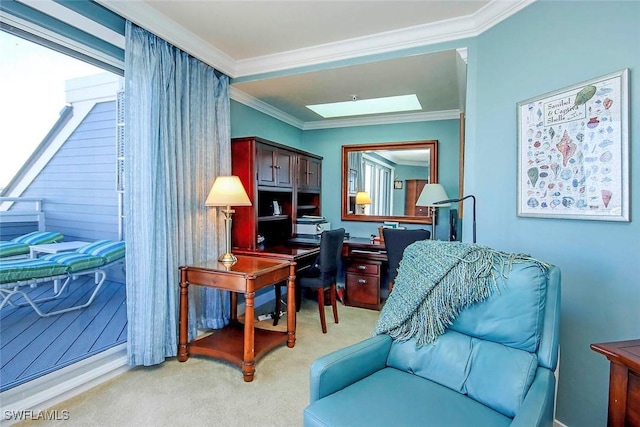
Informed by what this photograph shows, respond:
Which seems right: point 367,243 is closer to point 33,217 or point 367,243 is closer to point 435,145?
point 435,145

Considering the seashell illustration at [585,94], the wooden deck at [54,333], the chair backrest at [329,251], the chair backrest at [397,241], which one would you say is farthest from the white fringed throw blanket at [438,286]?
the wooden deck at [54,333]

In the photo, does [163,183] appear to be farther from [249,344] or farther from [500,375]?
[500,375]

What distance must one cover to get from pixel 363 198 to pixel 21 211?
351 cm

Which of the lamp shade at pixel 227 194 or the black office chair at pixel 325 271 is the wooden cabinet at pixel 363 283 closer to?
the black office chair at pixel 325 271

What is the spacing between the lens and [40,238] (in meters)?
2.88

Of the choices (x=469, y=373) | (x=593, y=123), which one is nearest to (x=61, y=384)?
(x=469, y=373)

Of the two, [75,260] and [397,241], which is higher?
[397,241]

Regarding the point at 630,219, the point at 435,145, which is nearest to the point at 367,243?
the point at 435,145

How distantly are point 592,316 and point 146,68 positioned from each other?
308 centimetres

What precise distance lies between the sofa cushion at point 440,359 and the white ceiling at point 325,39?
1976mm

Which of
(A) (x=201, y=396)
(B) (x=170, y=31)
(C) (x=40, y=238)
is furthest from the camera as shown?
(C) (x=40, y=238)

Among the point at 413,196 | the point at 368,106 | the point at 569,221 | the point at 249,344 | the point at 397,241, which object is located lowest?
the point at 249,344

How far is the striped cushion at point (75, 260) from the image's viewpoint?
111 inches

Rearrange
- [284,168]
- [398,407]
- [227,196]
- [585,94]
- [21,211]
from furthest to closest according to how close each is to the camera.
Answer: [284,168] < [21,211] < [227,196] < [585,94] < [398,407]
